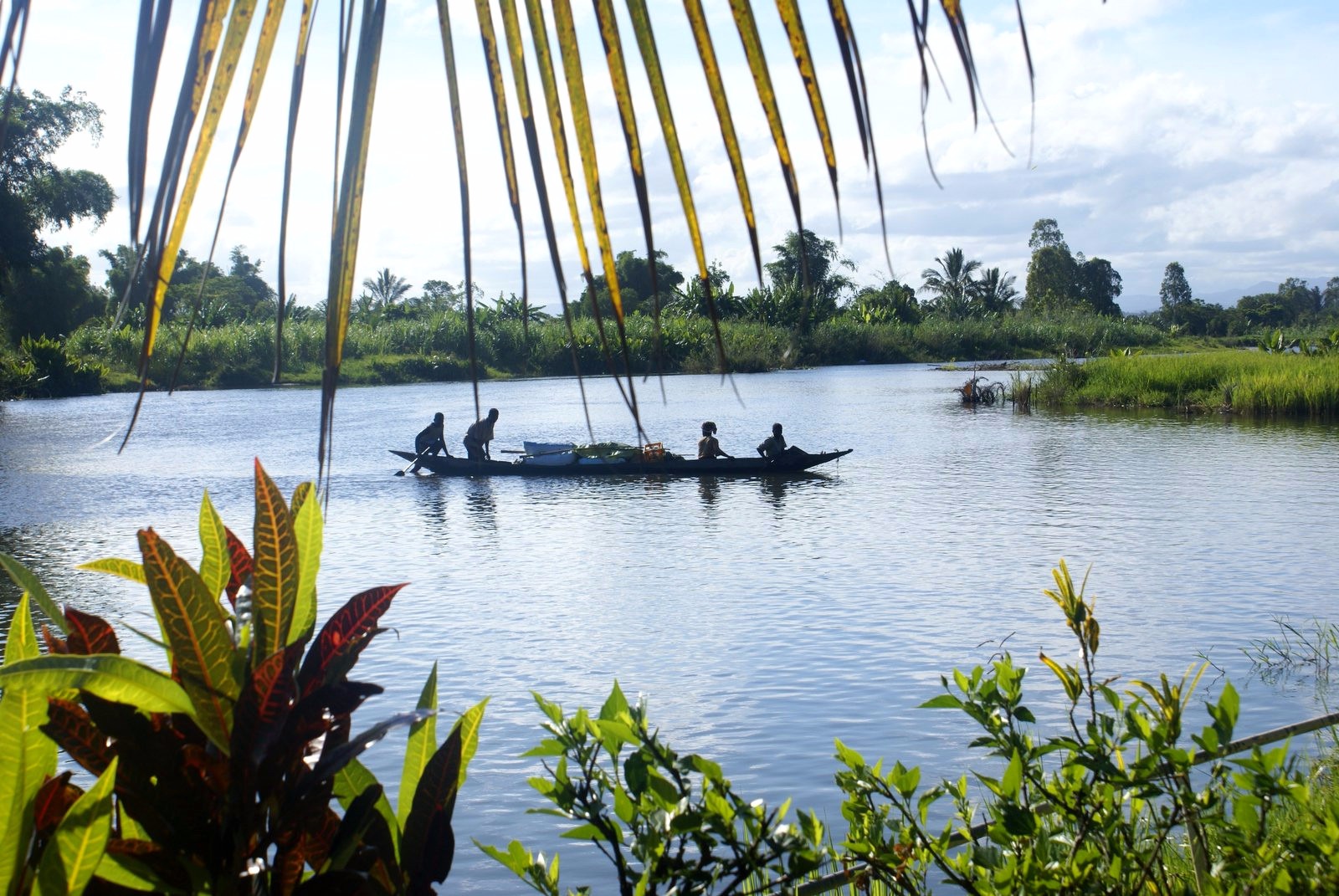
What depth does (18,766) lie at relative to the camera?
139 cm

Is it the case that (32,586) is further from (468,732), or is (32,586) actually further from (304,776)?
(468,732)

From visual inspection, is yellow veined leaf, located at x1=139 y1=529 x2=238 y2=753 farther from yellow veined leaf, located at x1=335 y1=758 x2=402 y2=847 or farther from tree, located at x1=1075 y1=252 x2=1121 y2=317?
tree, located at x1=1075 y1=252 x2=1121 y2=317

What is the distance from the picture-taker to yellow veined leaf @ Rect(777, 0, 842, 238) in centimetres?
83

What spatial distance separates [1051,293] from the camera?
73812mm

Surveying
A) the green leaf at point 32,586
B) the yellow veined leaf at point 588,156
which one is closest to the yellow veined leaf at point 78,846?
the green leaf at point 32,586

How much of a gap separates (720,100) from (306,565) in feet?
3.02

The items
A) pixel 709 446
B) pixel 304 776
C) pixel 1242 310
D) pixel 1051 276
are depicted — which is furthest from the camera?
pixel 1242 310

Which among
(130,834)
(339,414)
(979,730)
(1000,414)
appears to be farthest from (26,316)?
(130,834)

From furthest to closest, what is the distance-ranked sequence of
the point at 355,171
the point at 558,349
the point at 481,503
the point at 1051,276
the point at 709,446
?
the point at 1051,276 → the point at 558,349 → the point at 709,446 → the point at 481,503 → the point at 355,171

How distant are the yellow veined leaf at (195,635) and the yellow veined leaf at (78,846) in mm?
138

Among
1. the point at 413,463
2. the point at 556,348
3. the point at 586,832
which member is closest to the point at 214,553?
the point at 586,832

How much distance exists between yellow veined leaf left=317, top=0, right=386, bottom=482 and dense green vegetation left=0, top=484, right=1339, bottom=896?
61cm

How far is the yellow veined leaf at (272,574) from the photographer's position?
4.74ft

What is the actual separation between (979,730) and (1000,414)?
76.1 ft
